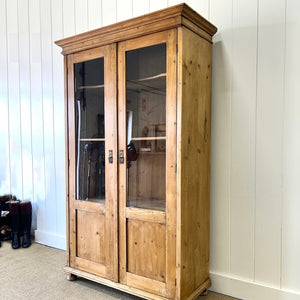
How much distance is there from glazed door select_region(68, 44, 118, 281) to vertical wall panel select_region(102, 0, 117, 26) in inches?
25.5

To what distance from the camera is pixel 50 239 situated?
2.99 meters

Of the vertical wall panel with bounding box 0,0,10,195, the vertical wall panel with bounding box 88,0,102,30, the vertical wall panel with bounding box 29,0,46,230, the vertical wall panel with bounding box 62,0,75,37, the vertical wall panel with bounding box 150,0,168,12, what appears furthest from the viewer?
the vertical wall panel with bounding box 0,0,10,195

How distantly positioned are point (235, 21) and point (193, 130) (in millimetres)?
862

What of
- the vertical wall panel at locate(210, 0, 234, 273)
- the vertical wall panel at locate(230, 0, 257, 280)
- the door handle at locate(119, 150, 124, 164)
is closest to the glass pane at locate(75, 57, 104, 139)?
the door handle at locate(119, 150, 124, 164)

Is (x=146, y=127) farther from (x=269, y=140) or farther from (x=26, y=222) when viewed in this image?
(x=26, y=222)

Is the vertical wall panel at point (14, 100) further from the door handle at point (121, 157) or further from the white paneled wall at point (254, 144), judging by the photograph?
the door handle at point (121, 157)

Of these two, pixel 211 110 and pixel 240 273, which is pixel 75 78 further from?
pixel 240 273

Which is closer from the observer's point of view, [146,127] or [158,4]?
[146,127]

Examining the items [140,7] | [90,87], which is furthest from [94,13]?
[90,87]

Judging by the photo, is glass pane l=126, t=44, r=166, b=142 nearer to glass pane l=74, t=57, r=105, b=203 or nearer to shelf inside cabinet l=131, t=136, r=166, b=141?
shelf inside cabinet l=131, t=136, r=166, b=141

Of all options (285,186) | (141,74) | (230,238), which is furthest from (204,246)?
(141,74)

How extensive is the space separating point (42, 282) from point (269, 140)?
2.05 metres

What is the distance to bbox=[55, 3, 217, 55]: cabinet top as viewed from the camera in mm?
1624

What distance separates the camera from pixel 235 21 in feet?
6.35
